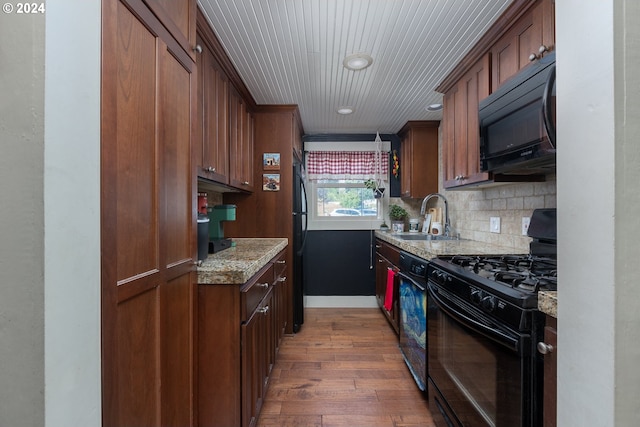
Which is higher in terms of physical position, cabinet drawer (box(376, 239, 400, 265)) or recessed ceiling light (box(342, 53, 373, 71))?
recessed ceiling light (box(342, 53, 373, 71))

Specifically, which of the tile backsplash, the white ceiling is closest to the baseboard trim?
the tile backsplash

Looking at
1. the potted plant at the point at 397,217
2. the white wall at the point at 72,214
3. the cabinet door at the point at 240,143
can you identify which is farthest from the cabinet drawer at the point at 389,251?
the white wall at the point at 72,214

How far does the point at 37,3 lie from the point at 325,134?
3580 millimetres

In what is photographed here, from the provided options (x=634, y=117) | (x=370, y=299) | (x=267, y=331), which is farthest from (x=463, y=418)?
(x=370, y=299)

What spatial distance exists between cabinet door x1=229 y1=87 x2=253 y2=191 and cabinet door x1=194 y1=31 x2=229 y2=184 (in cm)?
10

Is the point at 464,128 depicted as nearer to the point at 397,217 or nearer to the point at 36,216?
the point at 397,217

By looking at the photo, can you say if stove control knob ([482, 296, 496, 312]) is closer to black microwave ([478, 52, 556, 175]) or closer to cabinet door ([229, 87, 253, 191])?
black microwave ([478, 52, 556, 175])

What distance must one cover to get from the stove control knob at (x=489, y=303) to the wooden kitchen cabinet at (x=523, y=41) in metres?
1.19

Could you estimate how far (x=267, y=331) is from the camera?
70.8 inches

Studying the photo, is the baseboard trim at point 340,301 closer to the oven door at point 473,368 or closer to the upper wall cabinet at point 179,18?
the oven door at point 473,368

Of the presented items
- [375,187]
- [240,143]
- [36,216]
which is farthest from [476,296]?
[375,187]

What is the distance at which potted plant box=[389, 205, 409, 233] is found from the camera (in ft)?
12.0

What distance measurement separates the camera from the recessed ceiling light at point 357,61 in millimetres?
1945

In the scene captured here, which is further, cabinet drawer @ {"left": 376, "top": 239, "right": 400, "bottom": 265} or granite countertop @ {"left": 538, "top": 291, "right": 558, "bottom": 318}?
cabinet drawer @ {"left": 376, "top": 239, "right": 400, "bottom": 265}
